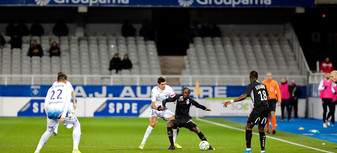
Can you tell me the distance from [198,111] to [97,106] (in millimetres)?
5430

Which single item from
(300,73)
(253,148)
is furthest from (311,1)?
(253,148)

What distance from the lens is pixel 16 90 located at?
3216 centimetres

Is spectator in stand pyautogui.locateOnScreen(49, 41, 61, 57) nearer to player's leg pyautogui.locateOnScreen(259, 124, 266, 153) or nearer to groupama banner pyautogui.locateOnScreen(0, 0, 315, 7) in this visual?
groupama banner pyautogui.locateOnScreen(0, 0, 315, 7)

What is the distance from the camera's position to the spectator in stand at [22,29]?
1523 inches

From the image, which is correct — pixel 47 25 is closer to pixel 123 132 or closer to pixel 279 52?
pixel 279 52

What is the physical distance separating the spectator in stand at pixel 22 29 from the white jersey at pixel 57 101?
26620 mm

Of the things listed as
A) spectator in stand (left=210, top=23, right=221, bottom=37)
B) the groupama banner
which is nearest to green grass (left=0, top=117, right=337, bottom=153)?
the groupama banner

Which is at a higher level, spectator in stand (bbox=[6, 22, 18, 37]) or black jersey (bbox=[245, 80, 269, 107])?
spectator in stand (bbox=[6, 22, 18, 37])

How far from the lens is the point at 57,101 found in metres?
12.9

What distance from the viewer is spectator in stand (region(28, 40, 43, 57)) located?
36.0 meters

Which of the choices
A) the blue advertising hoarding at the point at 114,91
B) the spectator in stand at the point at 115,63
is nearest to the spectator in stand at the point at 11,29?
the blue advertising hoarding at the point at 114,91

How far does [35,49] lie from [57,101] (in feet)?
78.2

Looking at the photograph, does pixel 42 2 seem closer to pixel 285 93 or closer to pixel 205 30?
pixel 205 30

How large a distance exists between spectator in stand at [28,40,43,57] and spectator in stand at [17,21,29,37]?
8.99 ft
